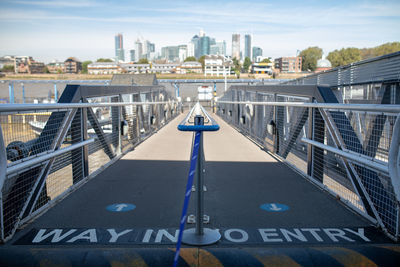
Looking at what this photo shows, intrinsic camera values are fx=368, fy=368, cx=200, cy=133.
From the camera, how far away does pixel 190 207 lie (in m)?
3.82

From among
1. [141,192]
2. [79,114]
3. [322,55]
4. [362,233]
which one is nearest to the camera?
[362,233]

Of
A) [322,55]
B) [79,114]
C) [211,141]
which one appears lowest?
[211,141]

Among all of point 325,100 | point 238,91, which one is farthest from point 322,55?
point 325,100

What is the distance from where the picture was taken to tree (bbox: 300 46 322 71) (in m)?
151

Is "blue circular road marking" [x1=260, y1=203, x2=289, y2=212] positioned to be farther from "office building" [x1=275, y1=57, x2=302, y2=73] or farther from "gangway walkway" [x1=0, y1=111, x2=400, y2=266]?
"office building" [x1=275, y1=57, x2=302, y2=73]

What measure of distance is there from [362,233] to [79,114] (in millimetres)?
3577

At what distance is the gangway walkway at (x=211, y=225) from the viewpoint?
97.7 inches

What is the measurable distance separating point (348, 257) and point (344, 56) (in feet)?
435

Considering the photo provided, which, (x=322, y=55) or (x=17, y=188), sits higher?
(x=322, y=55)

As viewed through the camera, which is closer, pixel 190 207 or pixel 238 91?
pixel 190 207

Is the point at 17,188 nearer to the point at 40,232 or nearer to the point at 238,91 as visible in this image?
the point at 40,232

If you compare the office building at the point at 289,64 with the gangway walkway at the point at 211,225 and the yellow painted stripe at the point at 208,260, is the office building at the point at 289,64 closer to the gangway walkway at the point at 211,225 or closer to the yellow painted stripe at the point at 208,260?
the gangway walkway at the point at 211,225

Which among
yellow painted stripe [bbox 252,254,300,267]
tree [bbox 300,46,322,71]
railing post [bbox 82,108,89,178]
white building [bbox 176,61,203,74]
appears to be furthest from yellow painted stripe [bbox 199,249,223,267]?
tree [bbox 300,46,322,71]

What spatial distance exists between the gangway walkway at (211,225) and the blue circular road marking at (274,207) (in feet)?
0.03
